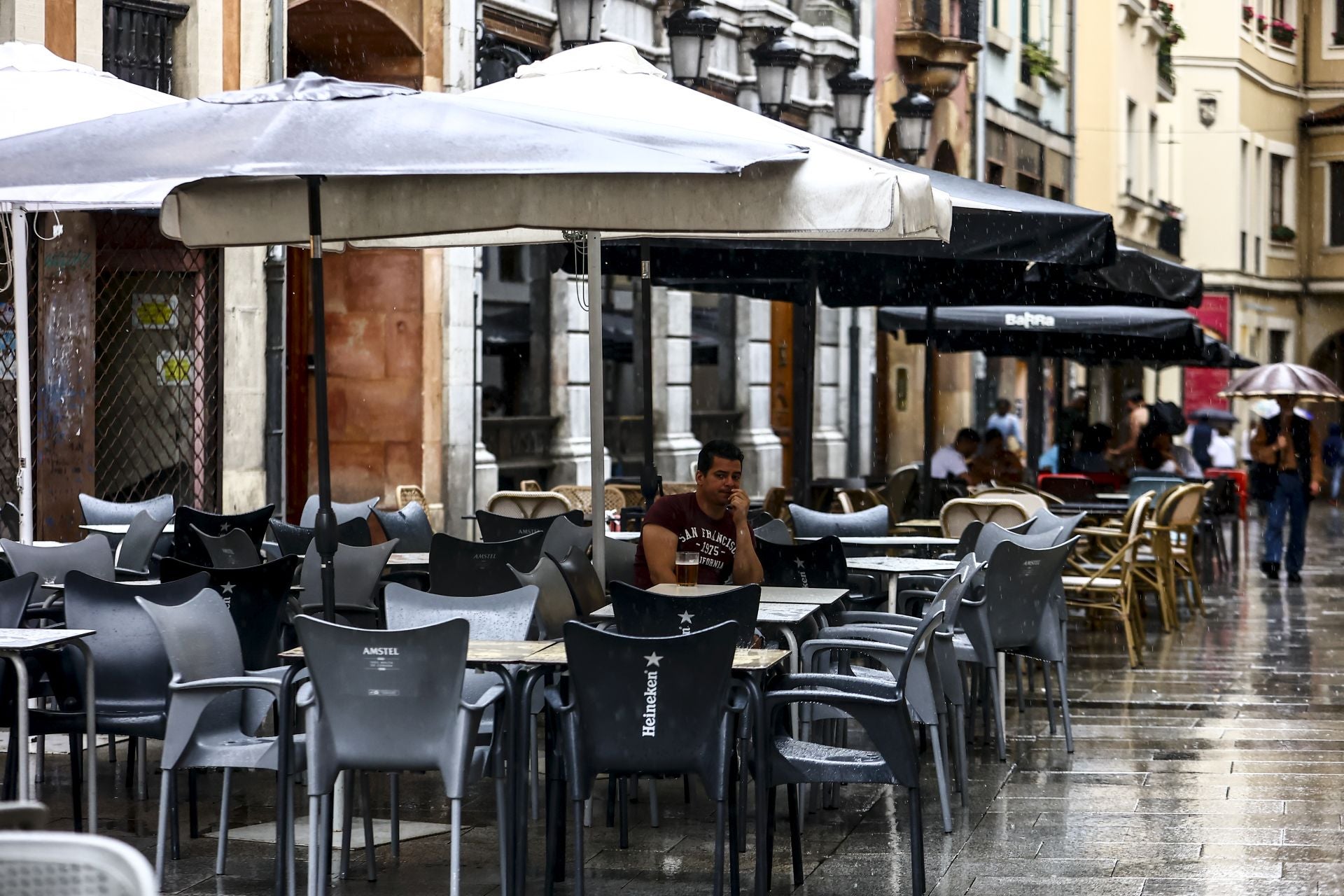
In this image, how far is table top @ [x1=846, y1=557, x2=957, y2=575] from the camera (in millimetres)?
9750

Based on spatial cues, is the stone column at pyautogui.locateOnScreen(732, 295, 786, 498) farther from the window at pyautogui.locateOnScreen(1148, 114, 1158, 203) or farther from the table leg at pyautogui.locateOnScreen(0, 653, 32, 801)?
the window at pyautogui.locateOnScreen(1148, 114, 1158, 203)

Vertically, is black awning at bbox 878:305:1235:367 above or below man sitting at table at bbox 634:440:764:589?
above

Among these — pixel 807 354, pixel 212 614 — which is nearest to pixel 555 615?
pixel 212 614

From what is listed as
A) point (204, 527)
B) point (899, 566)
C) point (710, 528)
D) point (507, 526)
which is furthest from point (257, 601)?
point (899, 566)

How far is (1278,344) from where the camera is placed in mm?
49656

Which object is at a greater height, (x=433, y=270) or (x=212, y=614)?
(x=433, y=270)

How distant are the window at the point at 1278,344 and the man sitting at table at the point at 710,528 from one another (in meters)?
42.4

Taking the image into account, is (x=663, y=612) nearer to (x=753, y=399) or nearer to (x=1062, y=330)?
(x=1062, y=330)

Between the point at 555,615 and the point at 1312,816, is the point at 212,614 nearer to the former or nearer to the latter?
the point at 555,615

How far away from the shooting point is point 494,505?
41.9ft

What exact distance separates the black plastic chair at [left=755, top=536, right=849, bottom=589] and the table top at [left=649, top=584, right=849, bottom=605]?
0.14 m

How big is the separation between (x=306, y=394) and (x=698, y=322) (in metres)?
7.62

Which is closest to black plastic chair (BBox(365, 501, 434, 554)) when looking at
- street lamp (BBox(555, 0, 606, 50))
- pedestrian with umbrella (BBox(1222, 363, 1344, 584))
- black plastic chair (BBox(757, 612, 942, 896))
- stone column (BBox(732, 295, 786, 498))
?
black plastic chair (BBox(757, 612, 942, 896))

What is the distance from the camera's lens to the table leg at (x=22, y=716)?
21.0 ft
